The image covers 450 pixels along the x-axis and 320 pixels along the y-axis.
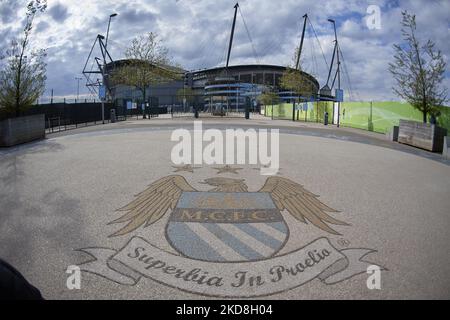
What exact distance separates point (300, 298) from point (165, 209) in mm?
3330

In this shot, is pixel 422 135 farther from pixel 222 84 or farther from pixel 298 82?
pixel 222 84

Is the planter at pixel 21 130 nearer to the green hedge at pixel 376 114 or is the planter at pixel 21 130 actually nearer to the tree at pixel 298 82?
the green hedge at pixel 376 114

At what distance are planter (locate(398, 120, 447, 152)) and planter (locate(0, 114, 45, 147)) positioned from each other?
19.2 m

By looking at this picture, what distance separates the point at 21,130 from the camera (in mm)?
15266

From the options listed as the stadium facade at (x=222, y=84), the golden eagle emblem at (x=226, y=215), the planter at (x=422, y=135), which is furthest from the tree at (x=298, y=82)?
the stadium facade at (x=222, y=84)

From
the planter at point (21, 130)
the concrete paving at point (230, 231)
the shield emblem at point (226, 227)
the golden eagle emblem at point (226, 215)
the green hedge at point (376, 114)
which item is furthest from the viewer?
the green hedge at point (376, 114)

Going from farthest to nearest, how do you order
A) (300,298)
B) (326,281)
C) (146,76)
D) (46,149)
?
1. (146,76)
2. (46,149)
3. (326,281)
4. (300,298)

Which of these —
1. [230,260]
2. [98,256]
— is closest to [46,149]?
[98,256]

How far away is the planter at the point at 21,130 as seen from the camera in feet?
46.7

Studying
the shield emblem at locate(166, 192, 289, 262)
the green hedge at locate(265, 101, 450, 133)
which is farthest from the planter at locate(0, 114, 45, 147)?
the green hedge at locate(265, 101, 450, 133)

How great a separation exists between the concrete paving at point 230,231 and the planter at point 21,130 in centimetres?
517

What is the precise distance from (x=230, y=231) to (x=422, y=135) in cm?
1407
